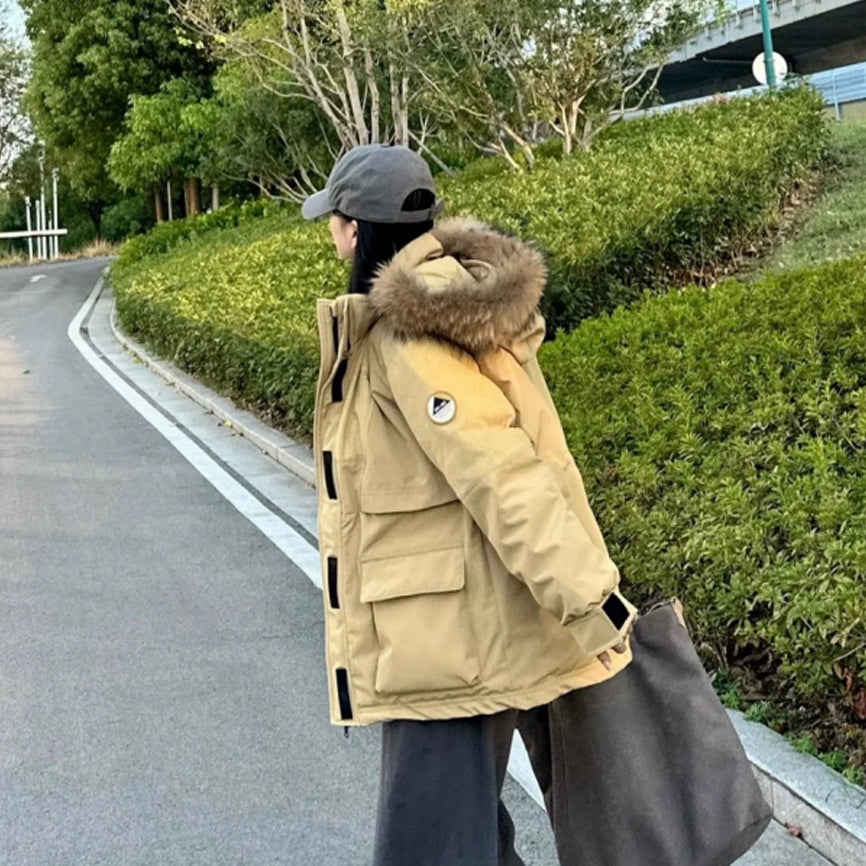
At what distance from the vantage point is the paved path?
3377 mm

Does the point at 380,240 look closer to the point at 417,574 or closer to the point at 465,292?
the point at 465,292

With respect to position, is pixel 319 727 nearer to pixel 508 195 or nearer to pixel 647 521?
pixel 647 521

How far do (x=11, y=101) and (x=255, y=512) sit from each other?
5281 cm

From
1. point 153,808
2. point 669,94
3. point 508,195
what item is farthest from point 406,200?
point 669,94

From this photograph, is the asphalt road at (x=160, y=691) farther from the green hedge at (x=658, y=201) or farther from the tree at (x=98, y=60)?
the tree at (x=98, y=60)

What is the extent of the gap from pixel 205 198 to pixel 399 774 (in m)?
35.6

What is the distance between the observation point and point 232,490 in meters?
7.77

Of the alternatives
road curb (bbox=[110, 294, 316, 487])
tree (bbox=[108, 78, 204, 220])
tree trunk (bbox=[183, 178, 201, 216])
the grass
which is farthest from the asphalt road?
tree trunk (bbox=[183, 178, 201, 216])

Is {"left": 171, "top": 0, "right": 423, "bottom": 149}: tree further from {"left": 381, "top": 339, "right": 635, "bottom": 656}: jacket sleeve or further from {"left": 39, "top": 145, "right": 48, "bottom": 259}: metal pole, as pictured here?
{"left": 39, "top": 145, "right": 48, "bottom": 259}: metal pole

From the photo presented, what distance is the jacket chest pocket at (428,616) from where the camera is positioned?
7.23ft

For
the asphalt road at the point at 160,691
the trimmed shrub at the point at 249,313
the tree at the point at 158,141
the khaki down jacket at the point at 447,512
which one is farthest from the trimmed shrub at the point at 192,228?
the khaki down jacket at the point at 447,512

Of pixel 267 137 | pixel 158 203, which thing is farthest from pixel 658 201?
pixel 158 203

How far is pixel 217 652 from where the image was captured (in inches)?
190

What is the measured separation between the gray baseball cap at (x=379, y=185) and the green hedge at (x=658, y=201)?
199 inches
